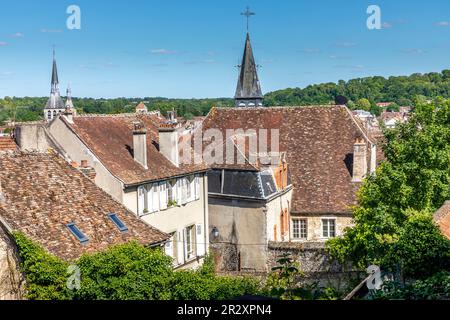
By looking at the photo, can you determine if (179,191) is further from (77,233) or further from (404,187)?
(404,187)

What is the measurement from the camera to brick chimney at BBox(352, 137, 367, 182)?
33.5m

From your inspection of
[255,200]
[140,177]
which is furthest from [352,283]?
[140,177]

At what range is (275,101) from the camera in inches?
5881

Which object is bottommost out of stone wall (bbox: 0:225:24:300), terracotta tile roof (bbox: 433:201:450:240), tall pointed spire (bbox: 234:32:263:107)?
stone wall (bbox: 0:225:24:300)

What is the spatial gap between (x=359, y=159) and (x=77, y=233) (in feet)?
65.2

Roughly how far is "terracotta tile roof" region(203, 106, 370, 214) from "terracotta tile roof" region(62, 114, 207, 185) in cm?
746

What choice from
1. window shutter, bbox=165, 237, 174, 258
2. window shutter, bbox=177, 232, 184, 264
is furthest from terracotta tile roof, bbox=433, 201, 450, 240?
window shutter, bbox=177, 232, 184, 264

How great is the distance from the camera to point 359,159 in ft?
110

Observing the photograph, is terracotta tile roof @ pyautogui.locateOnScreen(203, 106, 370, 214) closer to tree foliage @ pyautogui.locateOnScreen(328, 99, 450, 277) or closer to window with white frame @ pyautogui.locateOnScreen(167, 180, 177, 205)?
tree foliage @ pyautogui.locateOnScreen(328, 99, 450, 277)

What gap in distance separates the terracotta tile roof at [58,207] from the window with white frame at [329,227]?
50.0ft

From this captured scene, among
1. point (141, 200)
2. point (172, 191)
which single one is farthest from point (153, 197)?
point (172, 191)

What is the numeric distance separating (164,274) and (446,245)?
786cm

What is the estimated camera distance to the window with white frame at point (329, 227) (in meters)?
33.5
